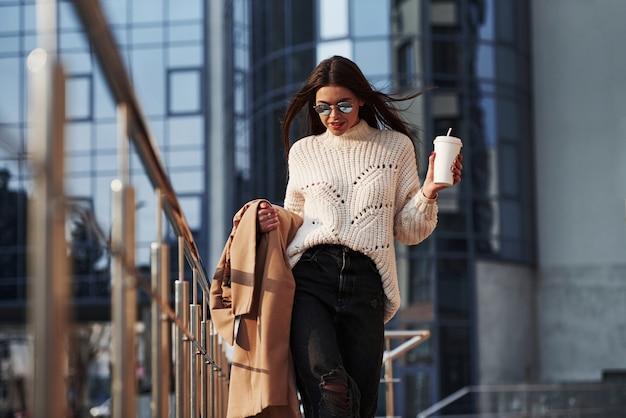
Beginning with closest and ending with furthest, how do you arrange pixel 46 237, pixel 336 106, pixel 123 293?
pixel 46 237
pixel 123 293
pixel 336 106

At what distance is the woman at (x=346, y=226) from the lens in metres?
3.88

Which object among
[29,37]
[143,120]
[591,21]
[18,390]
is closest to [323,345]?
[18,390]

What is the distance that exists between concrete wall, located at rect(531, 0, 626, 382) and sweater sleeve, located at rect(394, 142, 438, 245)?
934 inches

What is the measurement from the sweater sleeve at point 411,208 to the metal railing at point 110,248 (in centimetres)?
87

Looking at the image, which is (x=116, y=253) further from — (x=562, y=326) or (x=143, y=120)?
(x=562, y=326)

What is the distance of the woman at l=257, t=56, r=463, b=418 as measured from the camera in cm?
388

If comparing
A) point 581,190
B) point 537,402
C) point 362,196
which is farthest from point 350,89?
point 581,190

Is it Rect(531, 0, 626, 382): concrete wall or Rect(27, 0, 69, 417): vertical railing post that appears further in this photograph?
Rect(531, 0, 626, 382): concrete wall

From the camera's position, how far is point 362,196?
411 centimetres

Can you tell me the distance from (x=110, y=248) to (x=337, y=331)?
2.01 m

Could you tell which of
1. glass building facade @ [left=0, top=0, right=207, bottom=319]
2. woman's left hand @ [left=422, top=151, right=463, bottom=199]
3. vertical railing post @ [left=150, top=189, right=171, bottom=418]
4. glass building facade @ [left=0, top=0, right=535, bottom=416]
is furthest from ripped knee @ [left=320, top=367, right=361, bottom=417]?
glass building facade @ [left=0, top=0, right=207, bottom=319]

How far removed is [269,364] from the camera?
383cm

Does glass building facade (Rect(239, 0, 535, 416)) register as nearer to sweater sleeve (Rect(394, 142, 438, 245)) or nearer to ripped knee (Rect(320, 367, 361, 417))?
sweater sleeve (Rect(394, 142, 438, 245))

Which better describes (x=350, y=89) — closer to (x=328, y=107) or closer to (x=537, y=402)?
(x=328, y=107)
